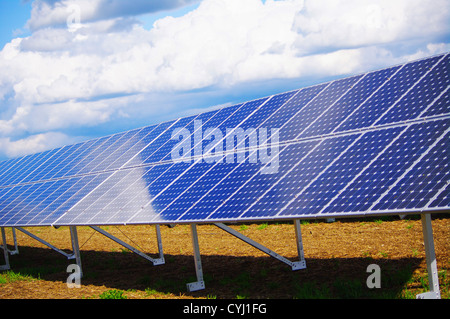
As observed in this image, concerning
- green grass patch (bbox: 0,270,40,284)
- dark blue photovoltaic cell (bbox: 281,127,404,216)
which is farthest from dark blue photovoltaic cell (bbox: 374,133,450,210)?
green grass patch (bbox: 0,270,40,284)

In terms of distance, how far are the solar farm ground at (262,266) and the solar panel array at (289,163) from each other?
2.11m

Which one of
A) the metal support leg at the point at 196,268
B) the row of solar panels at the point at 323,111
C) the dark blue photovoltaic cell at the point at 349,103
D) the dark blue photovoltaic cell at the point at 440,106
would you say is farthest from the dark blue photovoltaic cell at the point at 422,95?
the metal support leg at the point at 196,268

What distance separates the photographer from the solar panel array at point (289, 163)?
426 inches

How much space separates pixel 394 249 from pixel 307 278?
3.73 metres

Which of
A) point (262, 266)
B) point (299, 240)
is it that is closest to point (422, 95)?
point (299, 240)

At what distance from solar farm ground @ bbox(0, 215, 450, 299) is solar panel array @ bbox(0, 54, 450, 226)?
2.11 meters

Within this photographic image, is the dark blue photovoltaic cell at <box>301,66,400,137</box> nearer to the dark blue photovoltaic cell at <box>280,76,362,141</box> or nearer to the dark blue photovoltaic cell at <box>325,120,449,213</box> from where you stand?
the dark blue photovoltaic cell at <box>280,76,362,141</box>

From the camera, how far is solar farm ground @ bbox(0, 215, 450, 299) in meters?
13.2

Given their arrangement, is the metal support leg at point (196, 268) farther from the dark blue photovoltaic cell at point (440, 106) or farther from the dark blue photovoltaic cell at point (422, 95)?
the dark blue photovoltaic cell at point (440, 106)

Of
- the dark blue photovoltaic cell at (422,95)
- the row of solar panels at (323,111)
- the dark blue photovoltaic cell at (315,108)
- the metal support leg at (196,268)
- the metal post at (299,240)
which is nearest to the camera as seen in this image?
the dark blue photovoltaic cell at (422,95)

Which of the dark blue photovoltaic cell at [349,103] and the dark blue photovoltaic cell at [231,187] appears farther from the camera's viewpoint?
the dark blue photovoltaic cell at [349,103]


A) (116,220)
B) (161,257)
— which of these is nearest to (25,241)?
(161,257)

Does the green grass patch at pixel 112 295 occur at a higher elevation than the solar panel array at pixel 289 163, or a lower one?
lower

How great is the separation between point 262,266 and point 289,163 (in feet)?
15.1
